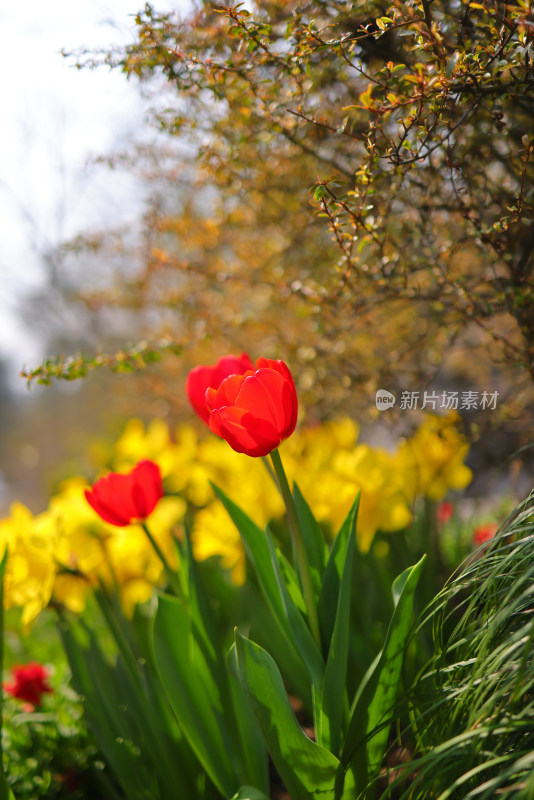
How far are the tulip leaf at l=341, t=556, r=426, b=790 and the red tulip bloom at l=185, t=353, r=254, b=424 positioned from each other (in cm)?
43

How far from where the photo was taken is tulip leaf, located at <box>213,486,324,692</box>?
99 cm

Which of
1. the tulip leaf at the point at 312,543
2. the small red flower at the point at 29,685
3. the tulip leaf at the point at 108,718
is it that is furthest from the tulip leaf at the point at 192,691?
the small red flower at the point at 29,685

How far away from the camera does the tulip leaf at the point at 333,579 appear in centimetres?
105

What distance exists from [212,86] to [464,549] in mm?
1532

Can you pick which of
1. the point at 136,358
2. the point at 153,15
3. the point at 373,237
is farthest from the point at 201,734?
the point at 153,15

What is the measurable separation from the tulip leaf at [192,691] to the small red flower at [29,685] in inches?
26.5

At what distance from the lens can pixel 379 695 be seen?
961 millimetres

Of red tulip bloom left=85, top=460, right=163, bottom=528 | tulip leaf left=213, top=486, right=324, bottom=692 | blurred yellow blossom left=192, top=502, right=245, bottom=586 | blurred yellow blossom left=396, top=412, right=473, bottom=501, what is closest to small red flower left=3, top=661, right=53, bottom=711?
blurred yellow blossom left=192, top=502, right=245, bottom=586

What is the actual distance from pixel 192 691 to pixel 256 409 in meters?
0.65

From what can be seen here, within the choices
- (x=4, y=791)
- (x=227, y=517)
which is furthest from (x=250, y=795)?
(x=227, y=517)

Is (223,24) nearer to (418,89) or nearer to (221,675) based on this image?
(418,89)

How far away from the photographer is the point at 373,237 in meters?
1.11

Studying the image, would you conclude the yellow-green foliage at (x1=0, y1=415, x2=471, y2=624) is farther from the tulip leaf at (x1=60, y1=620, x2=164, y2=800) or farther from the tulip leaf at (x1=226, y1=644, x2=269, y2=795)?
the tulip leaf at (x1=226, y1=644, x2=269, y2=795)

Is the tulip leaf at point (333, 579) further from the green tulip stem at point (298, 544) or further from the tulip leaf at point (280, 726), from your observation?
the tulip leaf at point (280, 726)
